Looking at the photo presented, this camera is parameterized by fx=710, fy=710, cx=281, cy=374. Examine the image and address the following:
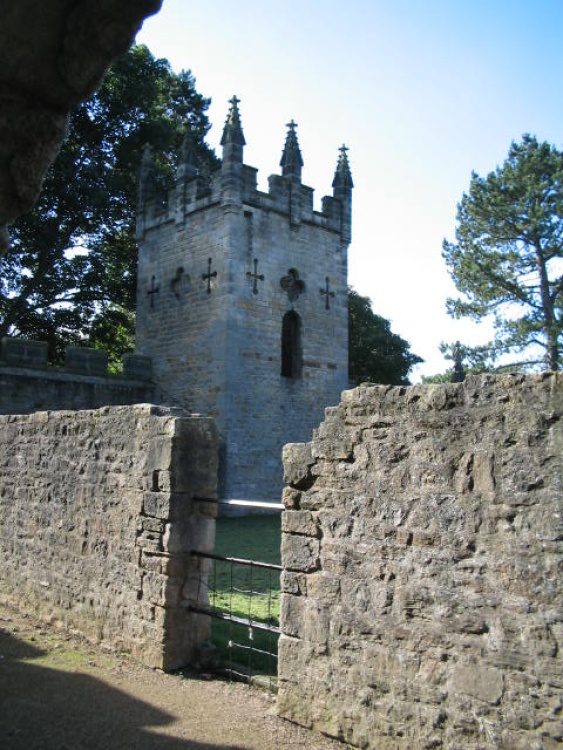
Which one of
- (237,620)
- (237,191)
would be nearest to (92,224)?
(237,191)

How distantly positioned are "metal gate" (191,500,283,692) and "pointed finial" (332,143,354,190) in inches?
599

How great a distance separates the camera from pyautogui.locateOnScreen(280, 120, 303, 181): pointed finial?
20531 mm

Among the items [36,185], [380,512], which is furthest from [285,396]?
[36,185]

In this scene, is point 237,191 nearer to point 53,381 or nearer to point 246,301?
point 246,301

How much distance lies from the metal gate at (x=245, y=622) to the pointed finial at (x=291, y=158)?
1366 cm

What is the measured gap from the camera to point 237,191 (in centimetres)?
1911

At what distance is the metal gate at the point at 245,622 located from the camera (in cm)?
541

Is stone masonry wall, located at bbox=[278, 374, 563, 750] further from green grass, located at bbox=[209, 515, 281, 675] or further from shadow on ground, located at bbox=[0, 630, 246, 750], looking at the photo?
green grass, located at bbox=[209, 515, 281, 675]

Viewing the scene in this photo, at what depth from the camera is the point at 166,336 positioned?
20797 mm

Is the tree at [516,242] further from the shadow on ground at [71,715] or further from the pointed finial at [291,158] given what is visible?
the shadow on ground at [71,715]

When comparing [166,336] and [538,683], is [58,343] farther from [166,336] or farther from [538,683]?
[538,683]

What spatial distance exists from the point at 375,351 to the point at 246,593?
23.4 meters

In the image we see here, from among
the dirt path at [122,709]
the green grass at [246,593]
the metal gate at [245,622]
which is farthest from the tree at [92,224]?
the dirt path at [122,709]

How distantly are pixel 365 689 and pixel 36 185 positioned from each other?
342 centimetres
